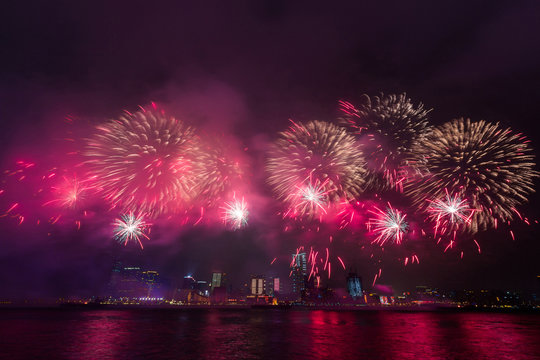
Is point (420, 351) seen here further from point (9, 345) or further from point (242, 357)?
point (9, 345)

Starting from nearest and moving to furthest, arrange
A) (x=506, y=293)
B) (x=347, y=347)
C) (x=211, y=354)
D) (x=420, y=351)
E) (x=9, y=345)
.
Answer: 1. (x=211, y=354)
2. (x=420, y=351)
3. (x=347, y=347)
4. (x=9, y=345)
5. (x=506, y=293)

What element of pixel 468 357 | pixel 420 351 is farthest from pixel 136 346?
pixel 468 357

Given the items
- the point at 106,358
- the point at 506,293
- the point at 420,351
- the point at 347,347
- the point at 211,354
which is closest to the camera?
Answer: the point at 106,358

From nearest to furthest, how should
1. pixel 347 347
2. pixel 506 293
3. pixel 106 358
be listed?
pixel 106 358, pixel 347 347, pixel 506 293

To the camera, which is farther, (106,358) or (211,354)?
(211,354)

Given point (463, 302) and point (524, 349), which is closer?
point (524, 349)

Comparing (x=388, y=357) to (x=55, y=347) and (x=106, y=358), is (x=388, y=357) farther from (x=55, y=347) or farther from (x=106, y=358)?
(x=55, y=347)

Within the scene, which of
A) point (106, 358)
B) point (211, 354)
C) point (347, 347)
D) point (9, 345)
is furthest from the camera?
point (9, 345)

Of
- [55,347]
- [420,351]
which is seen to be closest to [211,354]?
[55,347]

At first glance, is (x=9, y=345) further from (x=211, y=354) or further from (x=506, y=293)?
(x=506, y=293)
